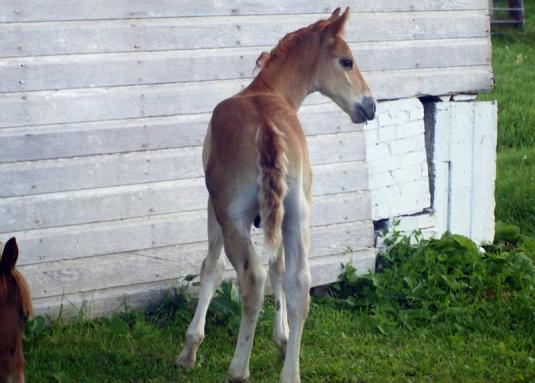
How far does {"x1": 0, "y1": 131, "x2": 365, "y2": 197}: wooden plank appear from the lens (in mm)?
5922

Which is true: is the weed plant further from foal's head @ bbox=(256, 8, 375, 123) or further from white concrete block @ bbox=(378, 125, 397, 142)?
foal's head @ bbox=(256, 8, 375, 123)

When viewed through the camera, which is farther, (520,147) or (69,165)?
(520,147)

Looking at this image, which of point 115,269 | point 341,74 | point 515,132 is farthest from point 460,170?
point 515,132

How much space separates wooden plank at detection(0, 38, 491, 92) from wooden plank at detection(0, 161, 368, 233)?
65 cm

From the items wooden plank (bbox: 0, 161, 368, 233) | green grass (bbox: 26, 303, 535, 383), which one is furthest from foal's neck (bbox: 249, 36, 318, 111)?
green grass (bbox: 26, 303, 535, 383)

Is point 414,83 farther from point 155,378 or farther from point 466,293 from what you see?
point 155,378

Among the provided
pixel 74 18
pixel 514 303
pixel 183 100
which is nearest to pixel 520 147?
pixel 514 303

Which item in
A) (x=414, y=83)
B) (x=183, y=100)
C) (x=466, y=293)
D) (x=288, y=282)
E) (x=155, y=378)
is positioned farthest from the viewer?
(x=414, y=83)

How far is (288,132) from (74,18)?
1.74 m

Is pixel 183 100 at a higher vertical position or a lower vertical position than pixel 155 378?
higher

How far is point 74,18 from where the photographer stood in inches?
236

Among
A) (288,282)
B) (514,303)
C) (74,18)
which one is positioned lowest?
(514,303)

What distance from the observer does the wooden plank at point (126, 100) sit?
5.89 meters

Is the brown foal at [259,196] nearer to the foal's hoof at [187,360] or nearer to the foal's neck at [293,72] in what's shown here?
the foal's neck at [293,72]
